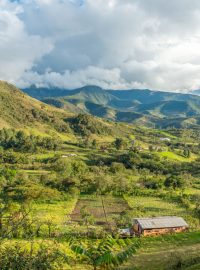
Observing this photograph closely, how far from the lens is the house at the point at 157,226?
4244cm

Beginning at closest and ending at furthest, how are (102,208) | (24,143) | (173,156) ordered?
1. (102,208)
2. (24,143)
3. (173,156)

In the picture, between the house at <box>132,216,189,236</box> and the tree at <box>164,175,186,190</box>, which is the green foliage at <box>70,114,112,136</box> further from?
the house at <box>132,216,189,236</box>

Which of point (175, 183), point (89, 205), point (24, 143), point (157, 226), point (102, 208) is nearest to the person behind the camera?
point (157, 226)

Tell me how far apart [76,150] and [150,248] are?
103m

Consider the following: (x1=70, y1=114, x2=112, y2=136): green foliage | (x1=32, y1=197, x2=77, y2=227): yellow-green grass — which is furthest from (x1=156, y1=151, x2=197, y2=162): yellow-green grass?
(x1=32, y1=197, x2=77, y2=227): yellow-green grass

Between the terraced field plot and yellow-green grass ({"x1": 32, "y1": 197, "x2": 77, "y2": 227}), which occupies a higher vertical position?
the terraced field plot

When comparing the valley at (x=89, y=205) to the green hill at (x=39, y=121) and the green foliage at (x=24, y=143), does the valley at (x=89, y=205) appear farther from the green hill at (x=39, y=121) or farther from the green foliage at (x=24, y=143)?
the green hill at (x=39, y=121)

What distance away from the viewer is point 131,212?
53.1m

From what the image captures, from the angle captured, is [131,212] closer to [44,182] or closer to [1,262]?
[44,182]

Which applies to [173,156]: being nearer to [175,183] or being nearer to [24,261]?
[175,183]

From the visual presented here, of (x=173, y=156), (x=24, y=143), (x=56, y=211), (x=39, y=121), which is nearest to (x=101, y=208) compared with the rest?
Result: (x=56, y=211)

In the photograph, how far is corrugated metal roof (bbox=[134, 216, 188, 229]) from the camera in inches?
1690

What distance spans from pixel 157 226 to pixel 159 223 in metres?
0.85

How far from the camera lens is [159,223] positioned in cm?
4394
